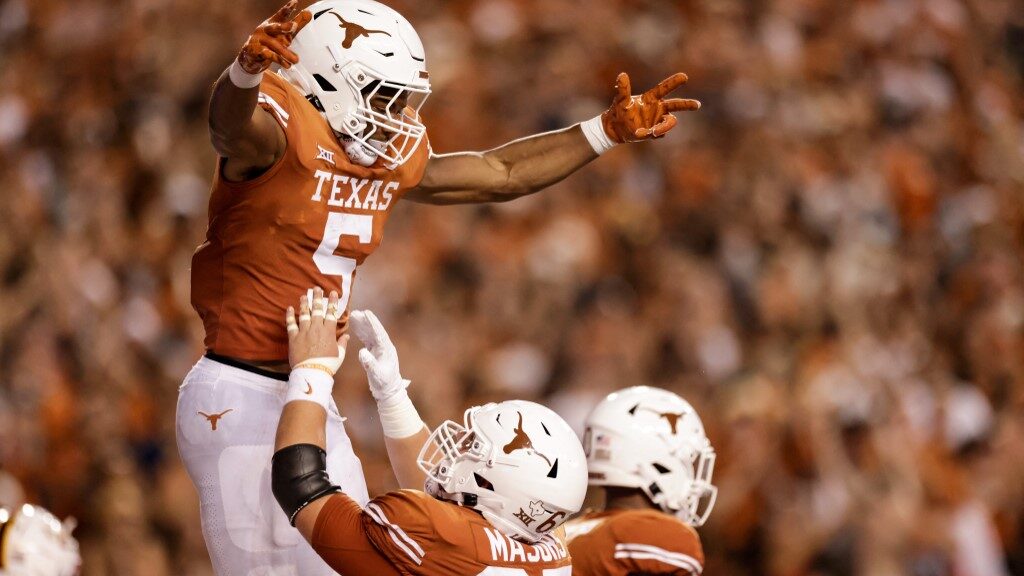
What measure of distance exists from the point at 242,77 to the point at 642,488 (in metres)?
1.98

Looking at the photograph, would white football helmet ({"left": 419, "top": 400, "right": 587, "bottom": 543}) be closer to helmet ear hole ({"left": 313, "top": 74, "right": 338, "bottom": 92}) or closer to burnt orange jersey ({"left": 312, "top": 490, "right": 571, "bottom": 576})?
burnt orange jersey ({"left": 312, "top": 490, "right": 571, "bottom": 576})

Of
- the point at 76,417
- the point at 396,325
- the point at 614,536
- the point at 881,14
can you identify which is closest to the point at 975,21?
the point at 881,14

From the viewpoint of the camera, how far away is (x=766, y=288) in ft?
28.8

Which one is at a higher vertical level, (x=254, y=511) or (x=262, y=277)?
(x=262, y=277)

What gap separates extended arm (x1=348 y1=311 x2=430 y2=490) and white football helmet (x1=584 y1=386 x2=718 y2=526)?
2.28 ft

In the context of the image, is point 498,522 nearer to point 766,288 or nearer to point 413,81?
point 413,81

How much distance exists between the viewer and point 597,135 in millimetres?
4305

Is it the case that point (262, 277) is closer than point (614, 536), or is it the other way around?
point (262, 277)

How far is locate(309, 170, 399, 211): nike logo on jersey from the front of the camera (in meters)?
3.67

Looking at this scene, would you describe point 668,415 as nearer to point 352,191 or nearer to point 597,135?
point 597,135

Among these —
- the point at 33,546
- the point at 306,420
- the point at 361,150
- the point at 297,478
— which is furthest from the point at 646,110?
the point at 33,546

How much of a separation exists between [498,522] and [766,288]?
17.9 ft

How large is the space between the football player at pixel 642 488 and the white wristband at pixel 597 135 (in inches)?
35.4

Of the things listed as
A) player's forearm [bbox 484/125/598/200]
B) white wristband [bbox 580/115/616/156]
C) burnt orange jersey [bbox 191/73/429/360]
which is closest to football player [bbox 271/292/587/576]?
burnt orange jersey [bbox 191/73/429/360]
